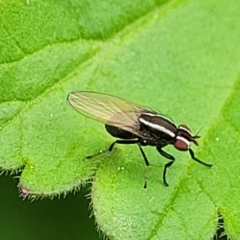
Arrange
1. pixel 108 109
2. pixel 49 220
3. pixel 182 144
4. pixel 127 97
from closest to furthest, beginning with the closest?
pixel 108 109
pixel 182 144
pixel 127 97
pixel 49 220

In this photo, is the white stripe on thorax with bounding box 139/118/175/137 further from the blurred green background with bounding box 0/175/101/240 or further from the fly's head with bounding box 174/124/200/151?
the blurred green background with bounding box 0/175/101/240

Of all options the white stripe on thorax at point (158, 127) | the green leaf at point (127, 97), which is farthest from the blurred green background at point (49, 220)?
the white stripe on thorax at point (158, 127)

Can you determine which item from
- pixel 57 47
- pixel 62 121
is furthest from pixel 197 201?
pixel 57 47

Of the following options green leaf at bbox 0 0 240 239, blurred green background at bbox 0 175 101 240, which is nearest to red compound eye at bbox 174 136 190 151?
green leaf at bbox 0 0 240 239

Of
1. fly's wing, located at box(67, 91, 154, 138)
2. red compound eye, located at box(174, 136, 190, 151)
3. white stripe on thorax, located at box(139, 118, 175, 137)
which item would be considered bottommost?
red compound eye, located at box(174, 136, 190, 151)

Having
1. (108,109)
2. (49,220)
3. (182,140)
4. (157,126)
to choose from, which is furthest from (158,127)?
(49,220)

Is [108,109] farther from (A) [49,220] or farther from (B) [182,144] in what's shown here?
(A) [49,220]

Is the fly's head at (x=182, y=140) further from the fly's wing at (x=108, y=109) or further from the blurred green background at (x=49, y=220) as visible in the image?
the blurred green background at (x=49, y=220)

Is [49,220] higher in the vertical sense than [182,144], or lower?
lower
